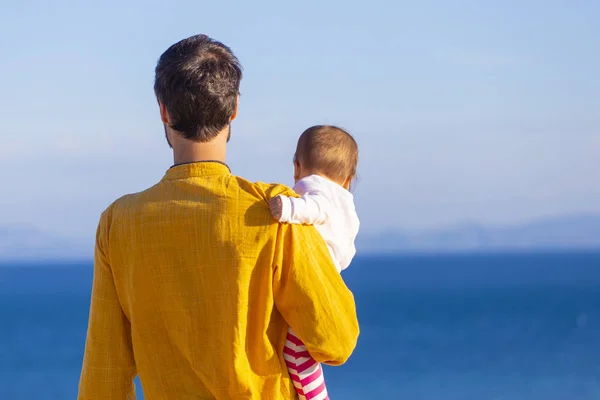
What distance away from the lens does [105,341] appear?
1.89 m

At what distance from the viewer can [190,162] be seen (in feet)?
5.90

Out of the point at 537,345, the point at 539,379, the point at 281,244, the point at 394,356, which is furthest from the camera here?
the point at 537,345

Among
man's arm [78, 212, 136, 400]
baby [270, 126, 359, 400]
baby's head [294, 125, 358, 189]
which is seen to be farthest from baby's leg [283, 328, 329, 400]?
baby's head [294, 125, 358, 189]

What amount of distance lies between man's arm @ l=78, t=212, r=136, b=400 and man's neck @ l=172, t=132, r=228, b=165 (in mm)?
228

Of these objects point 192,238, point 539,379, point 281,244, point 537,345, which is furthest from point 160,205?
point 537,345

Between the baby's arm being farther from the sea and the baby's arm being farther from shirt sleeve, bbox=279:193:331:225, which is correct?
the sea

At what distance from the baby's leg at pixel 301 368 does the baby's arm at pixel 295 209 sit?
236 millimetres

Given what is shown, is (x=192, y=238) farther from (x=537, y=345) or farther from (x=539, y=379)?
(x=537, y=345)

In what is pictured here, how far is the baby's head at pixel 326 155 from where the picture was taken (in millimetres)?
2484

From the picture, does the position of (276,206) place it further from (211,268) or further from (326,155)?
(326,155)

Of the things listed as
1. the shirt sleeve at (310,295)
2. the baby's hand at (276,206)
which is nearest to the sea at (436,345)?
the shirt sleeve at (310,295)

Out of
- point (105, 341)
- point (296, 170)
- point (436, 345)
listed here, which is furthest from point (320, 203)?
point (436, 345)

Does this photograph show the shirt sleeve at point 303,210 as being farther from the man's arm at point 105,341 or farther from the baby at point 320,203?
the man's arm at point 105,341

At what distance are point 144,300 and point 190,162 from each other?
0.29 m
